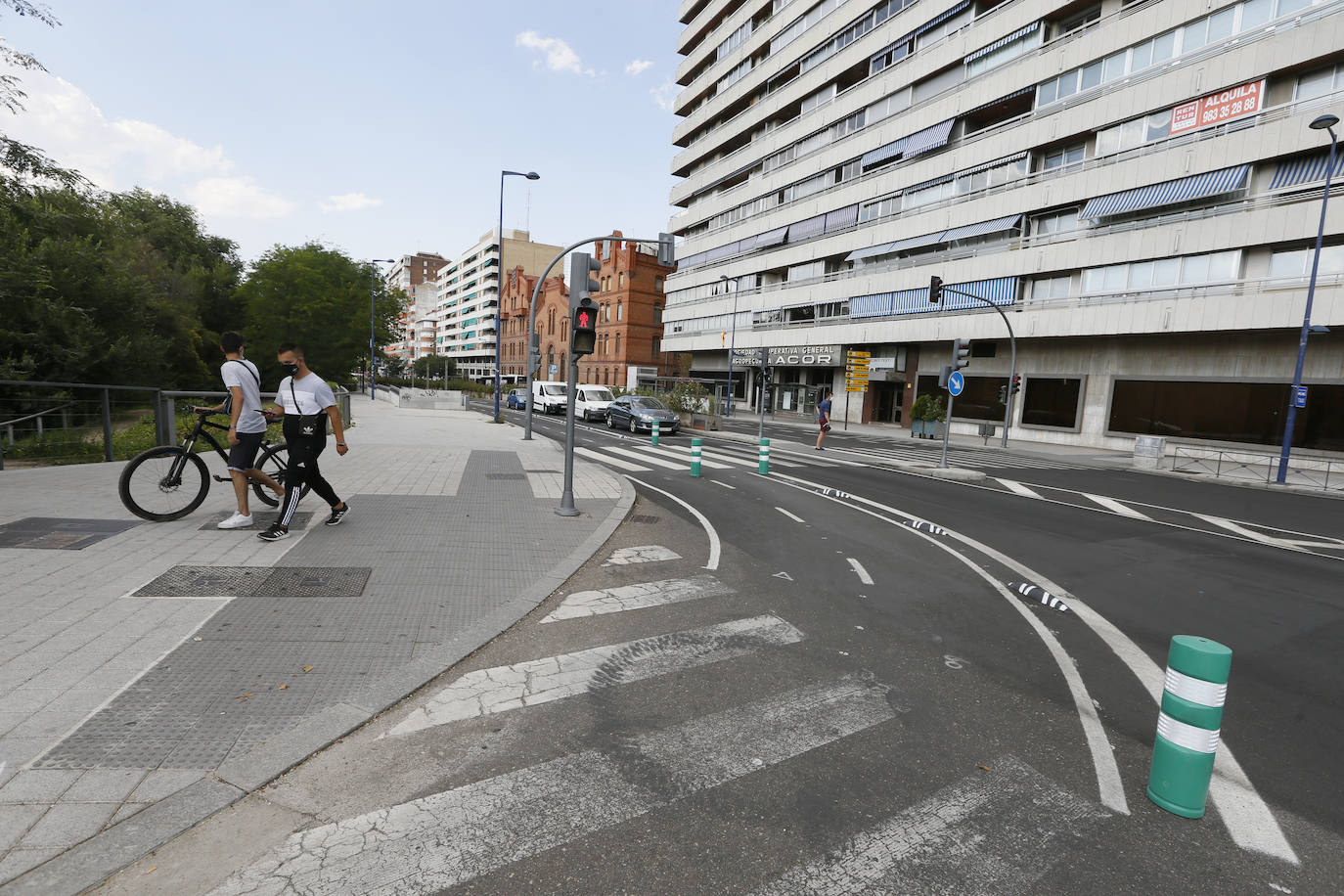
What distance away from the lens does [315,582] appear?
5402 millimetres

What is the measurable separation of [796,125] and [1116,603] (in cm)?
4412

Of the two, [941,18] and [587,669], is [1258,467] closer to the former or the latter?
[587,669]

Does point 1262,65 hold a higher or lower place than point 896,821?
higher

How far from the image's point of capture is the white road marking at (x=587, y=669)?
363 cm

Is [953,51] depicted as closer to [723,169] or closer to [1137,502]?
[723,169]

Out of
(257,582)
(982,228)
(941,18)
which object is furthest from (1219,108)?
(257,582)

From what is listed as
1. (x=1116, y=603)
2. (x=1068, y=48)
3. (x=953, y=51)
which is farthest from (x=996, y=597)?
(x=953, y=51)

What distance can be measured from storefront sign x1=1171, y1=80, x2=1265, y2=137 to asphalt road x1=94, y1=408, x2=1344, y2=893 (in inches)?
913

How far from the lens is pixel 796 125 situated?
4325cm

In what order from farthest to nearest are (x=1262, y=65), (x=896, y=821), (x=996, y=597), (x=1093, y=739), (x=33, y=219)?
(x=1262, y=65) < (x=33, y=219) < (x=996, y=597) < (x=1093, y=739) < (x=896, y=821)

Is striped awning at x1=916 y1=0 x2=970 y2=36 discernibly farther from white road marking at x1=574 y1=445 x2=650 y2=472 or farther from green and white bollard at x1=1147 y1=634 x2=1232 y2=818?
green and white bollard at x1=1147 y1=634 x2=1232 y2=818

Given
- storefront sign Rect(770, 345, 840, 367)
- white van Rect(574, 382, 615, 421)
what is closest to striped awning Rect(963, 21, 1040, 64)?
storefront sign Rect(770, 345, 840, 367)

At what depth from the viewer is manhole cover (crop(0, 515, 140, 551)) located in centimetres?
593

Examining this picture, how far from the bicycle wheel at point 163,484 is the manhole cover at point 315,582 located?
8.12ft
